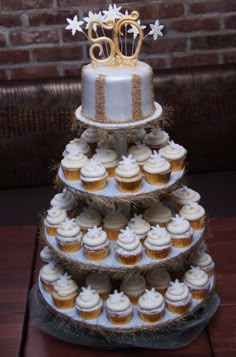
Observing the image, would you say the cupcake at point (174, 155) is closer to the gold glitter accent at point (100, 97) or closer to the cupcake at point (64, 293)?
the gold glitter accent at point (100, 97)

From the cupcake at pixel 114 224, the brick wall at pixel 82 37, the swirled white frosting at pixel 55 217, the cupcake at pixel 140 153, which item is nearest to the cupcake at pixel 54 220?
the swirled white frosting at pixel 55 217

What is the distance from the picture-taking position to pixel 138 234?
134 centimetres

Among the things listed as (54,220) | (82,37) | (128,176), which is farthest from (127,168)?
(82,37)

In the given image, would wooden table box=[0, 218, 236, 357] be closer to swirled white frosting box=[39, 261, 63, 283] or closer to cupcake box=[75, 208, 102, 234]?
swirled white frosting box=[39, 261, 63, 283]

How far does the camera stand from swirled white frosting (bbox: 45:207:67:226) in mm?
1406

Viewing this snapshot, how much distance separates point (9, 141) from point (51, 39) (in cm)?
44

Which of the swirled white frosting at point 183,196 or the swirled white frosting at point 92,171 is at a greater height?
the swirled white frosting at point 92,171

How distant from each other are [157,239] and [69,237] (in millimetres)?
181

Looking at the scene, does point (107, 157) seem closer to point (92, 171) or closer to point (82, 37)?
point (92, 171)

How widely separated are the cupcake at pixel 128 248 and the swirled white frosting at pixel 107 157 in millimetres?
143

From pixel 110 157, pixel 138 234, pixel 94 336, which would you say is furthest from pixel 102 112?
pixel 94 336

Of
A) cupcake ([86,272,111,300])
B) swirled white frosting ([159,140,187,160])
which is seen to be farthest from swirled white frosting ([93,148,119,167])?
cupcake ([86,272,111,300])

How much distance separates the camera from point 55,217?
4.62 feet

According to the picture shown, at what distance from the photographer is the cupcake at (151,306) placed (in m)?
1.31
